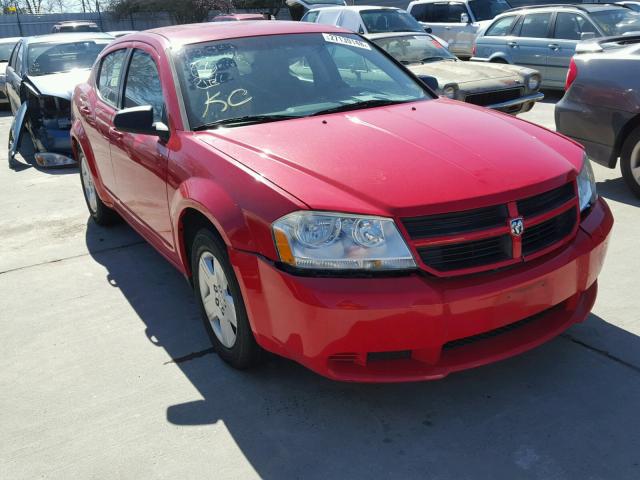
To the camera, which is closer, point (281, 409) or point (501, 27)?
point (281, 409)

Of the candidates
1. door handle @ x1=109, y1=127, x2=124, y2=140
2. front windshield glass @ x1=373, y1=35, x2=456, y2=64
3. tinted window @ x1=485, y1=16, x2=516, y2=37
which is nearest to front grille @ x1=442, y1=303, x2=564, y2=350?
door handle @ x1=109, y1=127, x2=124, y2=140

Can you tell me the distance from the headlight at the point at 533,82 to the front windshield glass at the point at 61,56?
6.10 m

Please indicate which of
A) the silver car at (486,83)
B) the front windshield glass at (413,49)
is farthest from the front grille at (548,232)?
the front windshield glass at (413,49)

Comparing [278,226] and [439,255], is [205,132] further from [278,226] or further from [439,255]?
[439,255]

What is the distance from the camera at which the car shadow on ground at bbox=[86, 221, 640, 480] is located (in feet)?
8.34

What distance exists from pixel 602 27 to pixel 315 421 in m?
9.65

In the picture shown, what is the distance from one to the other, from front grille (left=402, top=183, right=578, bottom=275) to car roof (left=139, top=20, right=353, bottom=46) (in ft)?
6.64

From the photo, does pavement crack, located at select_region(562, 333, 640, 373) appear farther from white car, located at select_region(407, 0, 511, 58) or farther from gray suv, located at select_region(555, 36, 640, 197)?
white car, located at select_region(407, 0, 511, 58)

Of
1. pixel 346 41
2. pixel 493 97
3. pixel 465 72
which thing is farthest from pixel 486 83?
pixel 346 41

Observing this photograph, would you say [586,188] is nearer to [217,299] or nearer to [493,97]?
[217,299]

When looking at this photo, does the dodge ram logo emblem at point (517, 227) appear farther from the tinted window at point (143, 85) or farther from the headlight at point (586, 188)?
the tinted window at point (143, 85)

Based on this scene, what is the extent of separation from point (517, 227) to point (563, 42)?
9.32 m

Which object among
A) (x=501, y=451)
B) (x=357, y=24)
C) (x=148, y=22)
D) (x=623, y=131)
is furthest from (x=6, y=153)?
(x=148, y=22)

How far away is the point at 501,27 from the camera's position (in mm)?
12195
